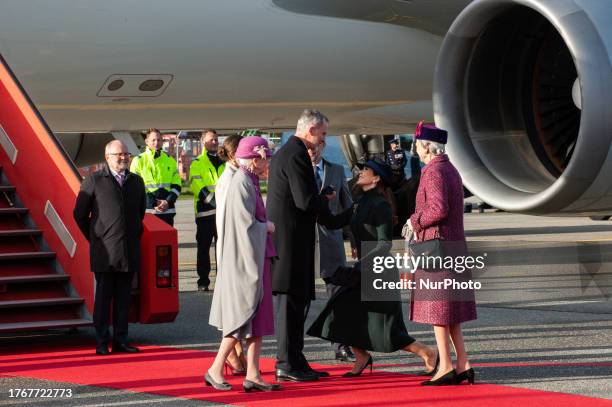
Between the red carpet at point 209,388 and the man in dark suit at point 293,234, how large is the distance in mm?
175

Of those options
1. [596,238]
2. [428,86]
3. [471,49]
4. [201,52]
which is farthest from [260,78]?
[596,238]

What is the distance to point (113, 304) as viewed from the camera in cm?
763

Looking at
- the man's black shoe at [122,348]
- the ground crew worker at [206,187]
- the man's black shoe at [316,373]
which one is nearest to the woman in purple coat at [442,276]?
the man's black shoe at [316,373]

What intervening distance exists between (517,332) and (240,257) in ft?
8.50

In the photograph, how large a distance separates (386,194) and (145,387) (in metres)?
1.72

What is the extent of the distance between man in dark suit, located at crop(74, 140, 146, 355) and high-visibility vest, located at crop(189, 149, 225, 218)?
10.1 feet

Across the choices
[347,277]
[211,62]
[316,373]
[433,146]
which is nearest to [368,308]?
[347,277]

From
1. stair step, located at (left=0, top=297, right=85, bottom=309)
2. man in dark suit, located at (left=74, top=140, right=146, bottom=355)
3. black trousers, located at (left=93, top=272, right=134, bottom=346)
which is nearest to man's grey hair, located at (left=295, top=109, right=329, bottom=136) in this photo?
man in dark suit, located at (left=74, top=140, right=146, bottom=355)

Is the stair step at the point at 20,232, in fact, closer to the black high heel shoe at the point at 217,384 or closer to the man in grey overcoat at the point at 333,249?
the man in grey overcoat at the point at 333,249

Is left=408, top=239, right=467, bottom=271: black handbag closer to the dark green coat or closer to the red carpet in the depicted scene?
the dark green coat

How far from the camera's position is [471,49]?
305 inches

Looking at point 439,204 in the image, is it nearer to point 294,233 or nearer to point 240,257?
point 294,233

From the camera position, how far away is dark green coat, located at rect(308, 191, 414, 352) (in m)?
6.52

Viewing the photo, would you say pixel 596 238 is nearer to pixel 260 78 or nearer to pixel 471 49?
pixel 260 78
